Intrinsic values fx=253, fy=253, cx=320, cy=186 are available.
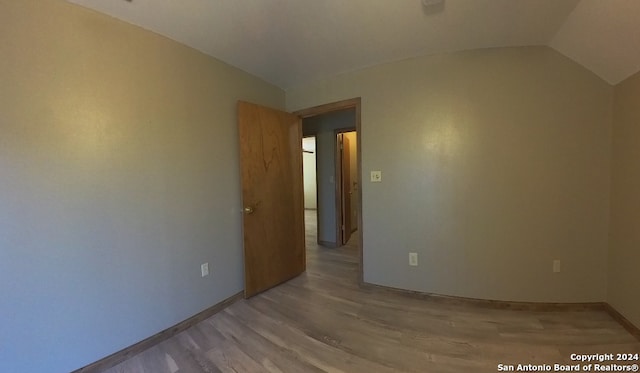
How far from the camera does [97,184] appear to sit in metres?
1.60

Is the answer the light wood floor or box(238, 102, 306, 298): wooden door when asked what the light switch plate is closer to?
box(238, 102, 306, 298): wooden door

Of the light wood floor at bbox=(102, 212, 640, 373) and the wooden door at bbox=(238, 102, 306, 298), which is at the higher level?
the wooden door at bbox=(238, 102, 306, 298)

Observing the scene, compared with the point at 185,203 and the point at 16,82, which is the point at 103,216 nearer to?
the point at 185,203

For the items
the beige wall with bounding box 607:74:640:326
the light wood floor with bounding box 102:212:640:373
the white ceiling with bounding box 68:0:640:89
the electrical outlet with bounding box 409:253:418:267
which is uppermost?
the white ceiling with bounding box 68:0:640:89

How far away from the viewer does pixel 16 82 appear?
1.32 meters

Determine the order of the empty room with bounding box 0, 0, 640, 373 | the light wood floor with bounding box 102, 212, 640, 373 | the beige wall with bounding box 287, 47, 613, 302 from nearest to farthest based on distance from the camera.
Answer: the empty room with bounding box 0, 0, 640, 373, the light wood floor with bounding box 102, 212, 640, 373, the beige wall with bounding box 287, 47, 613, 302

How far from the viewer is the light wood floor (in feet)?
5.17

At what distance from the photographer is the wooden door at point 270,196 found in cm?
246

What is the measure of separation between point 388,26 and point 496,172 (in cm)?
150

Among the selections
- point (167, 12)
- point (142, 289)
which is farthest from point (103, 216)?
point (167, 12)

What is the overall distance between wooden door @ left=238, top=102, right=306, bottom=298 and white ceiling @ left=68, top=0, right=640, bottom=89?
2.22 ft

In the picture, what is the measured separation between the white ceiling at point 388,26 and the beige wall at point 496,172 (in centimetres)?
20

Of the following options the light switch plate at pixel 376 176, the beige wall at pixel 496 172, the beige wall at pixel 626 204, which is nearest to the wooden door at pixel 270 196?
the light switch plate at pixel 376 176

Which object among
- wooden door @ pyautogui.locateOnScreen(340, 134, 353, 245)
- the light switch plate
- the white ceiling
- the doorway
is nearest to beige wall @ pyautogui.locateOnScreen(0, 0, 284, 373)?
the white ceiling
